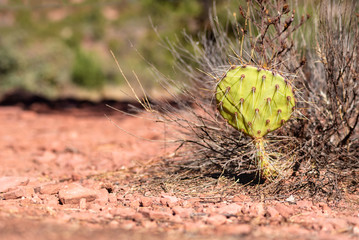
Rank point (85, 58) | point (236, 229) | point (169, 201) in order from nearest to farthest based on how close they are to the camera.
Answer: point (236, 229) → point (169, 201) → point (85, 58)

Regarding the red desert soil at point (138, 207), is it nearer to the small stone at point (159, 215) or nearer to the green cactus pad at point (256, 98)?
the small stone at point (159, 215)

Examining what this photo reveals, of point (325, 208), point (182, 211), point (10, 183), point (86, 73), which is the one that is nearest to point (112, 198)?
point (182, 211)

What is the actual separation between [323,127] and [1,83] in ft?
42.4

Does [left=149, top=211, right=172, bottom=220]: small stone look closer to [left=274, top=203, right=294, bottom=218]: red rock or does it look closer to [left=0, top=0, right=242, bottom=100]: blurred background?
[left=274, top=203, right=294, bottom=218]: red rock

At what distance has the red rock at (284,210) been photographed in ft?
9.88

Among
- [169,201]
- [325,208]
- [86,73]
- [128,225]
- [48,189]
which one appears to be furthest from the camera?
[86,73]

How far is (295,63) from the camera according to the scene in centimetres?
404

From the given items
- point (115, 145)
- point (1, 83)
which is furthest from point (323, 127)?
point (1, 83)

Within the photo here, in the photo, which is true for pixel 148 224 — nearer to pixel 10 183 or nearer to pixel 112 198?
pixel 112 198

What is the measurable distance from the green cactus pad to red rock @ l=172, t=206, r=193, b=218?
0.72m

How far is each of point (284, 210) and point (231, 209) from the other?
34 cm

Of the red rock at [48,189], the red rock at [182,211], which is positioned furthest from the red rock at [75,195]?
the red rock at [182,211]

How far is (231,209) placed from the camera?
10.2 ft

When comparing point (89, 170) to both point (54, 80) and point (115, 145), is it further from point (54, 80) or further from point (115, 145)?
point (54, 80)
